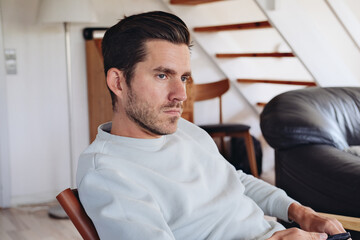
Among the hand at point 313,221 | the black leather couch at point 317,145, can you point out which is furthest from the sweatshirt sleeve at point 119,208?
the black leather couch at point 317,145

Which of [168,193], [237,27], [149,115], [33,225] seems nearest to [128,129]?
[149,115]

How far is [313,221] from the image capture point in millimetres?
1666

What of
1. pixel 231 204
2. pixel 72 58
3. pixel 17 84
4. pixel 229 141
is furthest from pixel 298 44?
pixel 231 204

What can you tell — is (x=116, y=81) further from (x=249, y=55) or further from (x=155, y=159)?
(x=249, y=55)

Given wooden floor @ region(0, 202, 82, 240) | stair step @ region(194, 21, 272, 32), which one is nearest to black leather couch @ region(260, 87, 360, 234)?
stair step @ region(194, 21, 272, 32)

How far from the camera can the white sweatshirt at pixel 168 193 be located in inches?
51.7

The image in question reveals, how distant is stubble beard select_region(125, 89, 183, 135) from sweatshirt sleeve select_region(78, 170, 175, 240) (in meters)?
0.20

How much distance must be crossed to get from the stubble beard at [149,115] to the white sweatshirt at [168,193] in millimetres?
45

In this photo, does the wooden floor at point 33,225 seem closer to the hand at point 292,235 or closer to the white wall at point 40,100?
the white wall at point 40,100

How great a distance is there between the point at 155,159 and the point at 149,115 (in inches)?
4.7

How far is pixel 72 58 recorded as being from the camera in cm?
411

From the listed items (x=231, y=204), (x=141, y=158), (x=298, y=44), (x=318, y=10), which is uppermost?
(x=318, y=10)

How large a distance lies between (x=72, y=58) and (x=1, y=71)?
1.71ft

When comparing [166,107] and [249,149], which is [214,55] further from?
[166,107]
